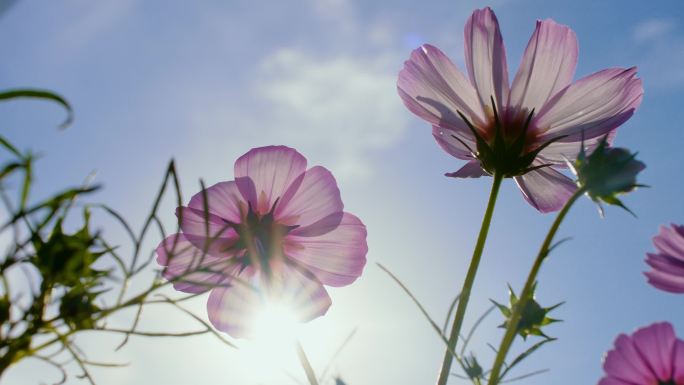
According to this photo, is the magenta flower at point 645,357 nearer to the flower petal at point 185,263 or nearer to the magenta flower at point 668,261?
the magenta flower at point 668,261

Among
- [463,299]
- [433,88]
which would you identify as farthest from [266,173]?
[463,299]

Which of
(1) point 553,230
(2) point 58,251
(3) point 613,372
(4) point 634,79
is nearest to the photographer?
(2) point 58,251

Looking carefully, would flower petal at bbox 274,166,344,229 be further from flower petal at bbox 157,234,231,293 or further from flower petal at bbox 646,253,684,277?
flower petal at bbox 646,253,684,277

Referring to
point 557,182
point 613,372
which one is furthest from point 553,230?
point 557,182

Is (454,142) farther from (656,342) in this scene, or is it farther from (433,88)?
(656,342)

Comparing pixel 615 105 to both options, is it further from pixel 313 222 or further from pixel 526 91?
pixel 313 222

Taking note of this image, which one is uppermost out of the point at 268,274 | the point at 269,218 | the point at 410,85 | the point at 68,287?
the point at 410,85

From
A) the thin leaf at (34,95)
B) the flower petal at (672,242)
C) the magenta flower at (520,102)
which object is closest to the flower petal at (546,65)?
the magenta flower at (520,102)
